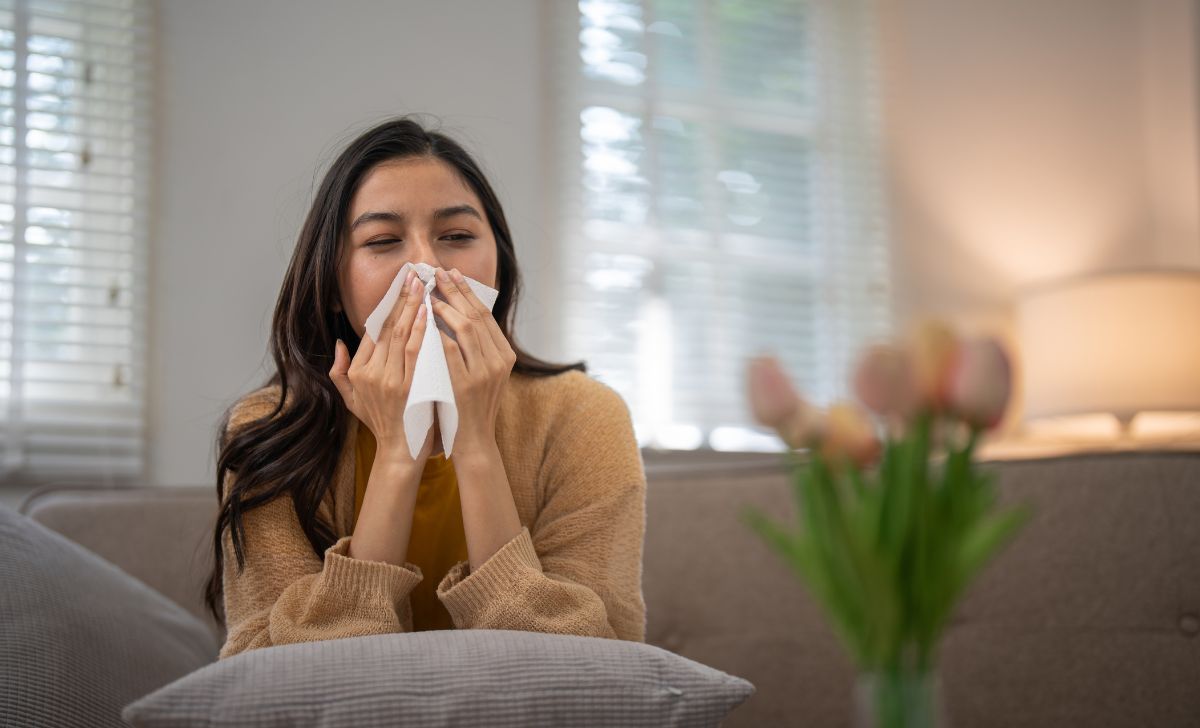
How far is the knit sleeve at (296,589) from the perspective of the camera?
3.70ft

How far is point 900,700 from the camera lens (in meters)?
0.46

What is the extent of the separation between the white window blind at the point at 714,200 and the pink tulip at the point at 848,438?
2.37 meters

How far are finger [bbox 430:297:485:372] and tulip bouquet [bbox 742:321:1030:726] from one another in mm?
779

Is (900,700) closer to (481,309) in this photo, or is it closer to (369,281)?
(481,309)

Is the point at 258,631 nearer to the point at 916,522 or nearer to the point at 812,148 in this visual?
the point at 916,522

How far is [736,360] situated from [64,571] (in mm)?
2182

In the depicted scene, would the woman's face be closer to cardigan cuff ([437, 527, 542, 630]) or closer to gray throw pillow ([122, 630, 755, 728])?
cardigan cuff ([437, 527, 542, 630])

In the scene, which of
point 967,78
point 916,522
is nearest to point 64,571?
point 916,522

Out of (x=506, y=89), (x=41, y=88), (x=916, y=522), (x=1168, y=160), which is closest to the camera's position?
(x=916, y=522)

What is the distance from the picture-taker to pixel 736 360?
3191 mm

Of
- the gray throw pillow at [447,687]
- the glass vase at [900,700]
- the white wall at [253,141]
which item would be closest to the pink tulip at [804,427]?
the glass vase at [900,700]

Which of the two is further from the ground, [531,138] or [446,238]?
[531,138]

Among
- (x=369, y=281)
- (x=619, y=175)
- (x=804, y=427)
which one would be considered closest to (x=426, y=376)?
(x=369, y=281)

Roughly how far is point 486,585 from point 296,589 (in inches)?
8.2
